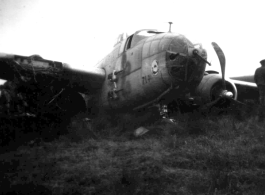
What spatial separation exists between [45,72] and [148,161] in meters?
5.85

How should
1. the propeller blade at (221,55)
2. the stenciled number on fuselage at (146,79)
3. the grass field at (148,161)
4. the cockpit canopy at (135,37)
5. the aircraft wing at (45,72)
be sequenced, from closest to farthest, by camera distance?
1. the grass field at (148,161)
2. the stenciled number on fuselage at (146,79)
3. the propeller blade at (221,55)
4. the aircraft wing at (45,72)
5. the cockpit canopy at (135,37)

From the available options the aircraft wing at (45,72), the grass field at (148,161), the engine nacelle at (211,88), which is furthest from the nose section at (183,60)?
the aircraft wing at (45,72)

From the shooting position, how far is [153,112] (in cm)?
808

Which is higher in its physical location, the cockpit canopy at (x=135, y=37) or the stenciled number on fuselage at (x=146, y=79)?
the cockpit canopy at (x=135, y=37)

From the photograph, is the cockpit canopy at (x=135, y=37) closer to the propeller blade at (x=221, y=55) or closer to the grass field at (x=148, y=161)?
the propeller blade at (x=221, y=55)

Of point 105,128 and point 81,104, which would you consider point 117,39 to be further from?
point 105,128

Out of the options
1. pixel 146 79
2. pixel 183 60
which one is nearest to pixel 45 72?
pixel 146 79

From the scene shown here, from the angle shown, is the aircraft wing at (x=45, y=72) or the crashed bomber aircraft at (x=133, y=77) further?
the aircraft wing at (x=45, y=72)

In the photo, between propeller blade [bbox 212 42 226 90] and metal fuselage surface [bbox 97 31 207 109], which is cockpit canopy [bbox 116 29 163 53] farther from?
propeller blade [bbox 212 42 226 90]

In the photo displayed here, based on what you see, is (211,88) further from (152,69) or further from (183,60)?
(152,69)

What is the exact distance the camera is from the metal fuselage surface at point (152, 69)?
23.2ft

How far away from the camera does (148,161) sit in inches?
177

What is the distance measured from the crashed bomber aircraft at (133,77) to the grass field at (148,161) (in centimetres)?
117

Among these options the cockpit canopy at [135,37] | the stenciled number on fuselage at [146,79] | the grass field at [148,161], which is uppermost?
the cockpit canopy at [135,37]
